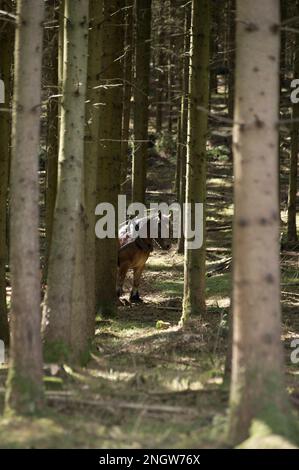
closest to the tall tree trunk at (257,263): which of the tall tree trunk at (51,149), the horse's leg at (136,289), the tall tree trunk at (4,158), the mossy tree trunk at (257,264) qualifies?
the mossy tree trunk at (257,264)

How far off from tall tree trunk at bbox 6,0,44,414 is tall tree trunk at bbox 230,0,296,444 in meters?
2.30

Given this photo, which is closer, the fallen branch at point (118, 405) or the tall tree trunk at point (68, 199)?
the fallen branch at point (118, 405)

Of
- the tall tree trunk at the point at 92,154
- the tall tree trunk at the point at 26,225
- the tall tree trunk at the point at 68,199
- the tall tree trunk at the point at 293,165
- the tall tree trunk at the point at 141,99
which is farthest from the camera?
the tall tree trunk at the point at 293,165

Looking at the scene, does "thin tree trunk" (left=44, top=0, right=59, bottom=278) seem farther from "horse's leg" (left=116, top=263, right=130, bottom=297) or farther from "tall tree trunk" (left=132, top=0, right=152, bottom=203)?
"tall tree trunk" (left=132, top=0, right=152, bottom=203)

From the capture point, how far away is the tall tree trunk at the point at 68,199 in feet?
32.8

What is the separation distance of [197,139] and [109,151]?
7.92ft

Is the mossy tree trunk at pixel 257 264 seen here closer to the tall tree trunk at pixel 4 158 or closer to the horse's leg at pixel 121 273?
the tall tree trunk at pixel 4 158

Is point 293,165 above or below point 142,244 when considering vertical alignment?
above

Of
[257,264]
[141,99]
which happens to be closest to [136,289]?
[141,99]

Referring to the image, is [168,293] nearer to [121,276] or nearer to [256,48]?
[121,276]

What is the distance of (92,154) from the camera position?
1234cm

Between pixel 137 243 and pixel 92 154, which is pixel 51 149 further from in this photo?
pixel 92 154

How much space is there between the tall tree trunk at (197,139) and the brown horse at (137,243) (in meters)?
4.17

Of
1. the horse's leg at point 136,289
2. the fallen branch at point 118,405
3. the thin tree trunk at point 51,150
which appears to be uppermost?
the thin tree trunk at point 51,150
